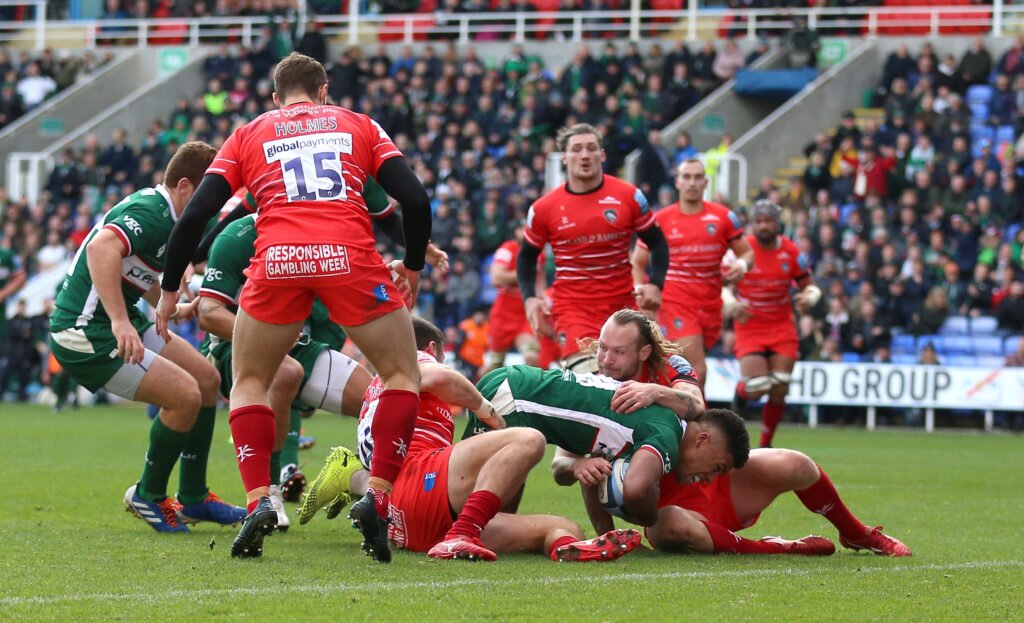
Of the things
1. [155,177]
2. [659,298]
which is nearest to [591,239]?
[659,298]

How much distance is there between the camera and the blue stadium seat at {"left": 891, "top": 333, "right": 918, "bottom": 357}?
70.1ft

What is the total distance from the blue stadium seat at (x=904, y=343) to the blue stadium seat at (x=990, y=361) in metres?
0.89

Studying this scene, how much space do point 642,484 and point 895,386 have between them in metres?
14.5

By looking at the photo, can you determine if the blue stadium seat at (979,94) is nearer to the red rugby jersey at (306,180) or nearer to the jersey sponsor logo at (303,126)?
the red rugby jersey at (306,180)

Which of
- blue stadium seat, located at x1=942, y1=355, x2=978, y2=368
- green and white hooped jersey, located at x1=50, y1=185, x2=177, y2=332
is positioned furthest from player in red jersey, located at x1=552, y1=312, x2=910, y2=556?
blue stadium seat, located at x1=942, y1=355, x2=978, y2=368

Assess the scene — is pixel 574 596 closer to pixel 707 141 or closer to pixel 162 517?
pixel 162 517

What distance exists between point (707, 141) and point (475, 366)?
735 cm

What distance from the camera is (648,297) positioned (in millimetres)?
10891

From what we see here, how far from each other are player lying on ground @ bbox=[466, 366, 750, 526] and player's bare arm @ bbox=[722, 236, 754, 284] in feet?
17.3

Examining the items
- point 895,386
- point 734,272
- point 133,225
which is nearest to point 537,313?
point 734,272

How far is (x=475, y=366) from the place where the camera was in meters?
22.4

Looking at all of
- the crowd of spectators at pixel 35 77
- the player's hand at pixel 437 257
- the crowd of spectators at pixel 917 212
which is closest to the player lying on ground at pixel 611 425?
the player's hand at pixel 437 257

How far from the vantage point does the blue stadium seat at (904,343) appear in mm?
21359

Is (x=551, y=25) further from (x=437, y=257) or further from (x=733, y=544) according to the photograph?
(x=733, y=544)
